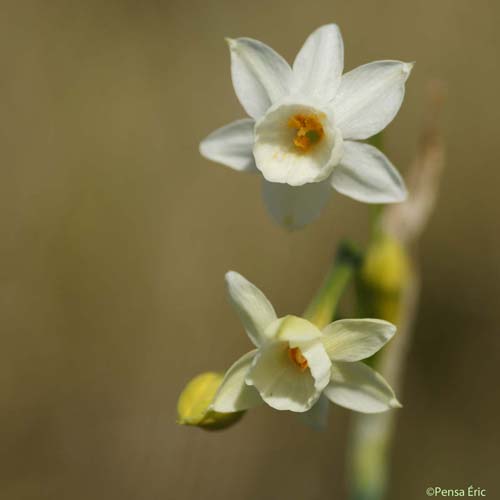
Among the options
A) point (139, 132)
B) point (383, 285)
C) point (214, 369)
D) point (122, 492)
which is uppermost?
point (139, 132)

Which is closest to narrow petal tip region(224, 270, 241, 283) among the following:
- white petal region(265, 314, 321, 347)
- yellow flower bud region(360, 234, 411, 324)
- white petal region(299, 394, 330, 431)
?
white petal region(265, 314, 321, 347)

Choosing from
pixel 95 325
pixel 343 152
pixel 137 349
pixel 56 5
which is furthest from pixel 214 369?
pixel 56 5

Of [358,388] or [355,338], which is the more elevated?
[355,338]

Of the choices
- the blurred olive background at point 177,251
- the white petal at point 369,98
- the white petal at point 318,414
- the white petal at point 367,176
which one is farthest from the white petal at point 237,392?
the blurred olive background at point 177,251

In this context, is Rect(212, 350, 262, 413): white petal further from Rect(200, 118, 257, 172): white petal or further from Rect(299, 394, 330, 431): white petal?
Rect(200, 118, 257, 172): white petal

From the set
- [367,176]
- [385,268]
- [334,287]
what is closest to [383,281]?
[385,268]

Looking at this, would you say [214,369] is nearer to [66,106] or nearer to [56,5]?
[66,106]

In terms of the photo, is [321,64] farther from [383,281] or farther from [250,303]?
[383,281]
